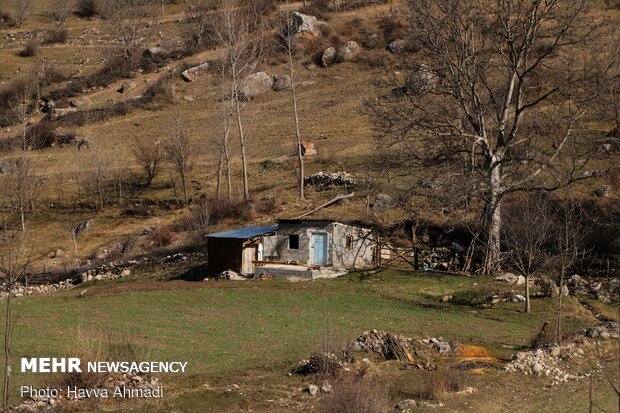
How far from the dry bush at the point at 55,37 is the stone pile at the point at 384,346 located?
97406 mm

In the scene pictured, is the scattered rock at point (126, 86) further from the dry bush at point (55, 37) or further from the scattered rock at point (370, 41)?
the scattered rock at point (370, 41)

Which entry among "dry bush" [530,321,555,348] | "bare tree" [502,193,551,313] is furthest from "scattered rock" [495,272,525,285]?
"dry bush" [530,321,555,348]

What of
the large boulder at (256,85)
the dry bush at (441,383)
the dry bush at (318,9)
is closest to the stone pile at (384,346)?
the dry bush at (441,383)

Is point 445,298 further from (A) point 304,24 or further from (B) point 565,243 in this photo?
(A) point 304,24

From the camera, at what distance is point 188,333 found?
26.1 m

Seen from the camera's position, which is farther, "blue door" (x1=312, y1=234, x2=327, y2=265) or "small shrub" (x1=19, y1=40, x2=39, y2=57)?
"small shrub" (x1=19, y1=40, x2=39, y2=57)

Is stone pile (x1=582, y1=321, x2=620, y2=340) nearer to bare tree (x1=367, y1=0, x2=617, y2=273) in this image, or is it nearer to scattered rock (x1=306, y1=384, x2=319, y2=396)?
scattered rock (x1=306, y1=384, x2=319, y2=396)

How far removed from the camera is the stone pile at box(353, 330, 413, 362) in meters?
22.5

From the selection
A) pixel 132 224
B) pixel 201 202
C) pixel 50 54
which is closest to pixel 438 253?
pixel 201 202

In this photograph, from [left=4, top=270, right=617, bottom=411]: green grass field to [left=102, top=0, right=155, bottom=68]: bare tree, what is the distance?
63521mm

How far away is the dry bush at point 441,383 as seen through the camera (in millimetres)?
18969

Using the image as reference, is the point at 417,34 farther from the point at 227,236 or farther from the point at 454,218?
the point at 227,236

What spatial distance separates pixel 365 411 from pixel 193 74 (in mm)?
79784

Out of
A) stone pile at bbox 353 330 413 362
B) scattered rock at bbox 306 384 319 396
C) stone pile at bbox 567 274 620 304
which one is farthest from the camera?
stone pile at bbox 567 274 620 304
